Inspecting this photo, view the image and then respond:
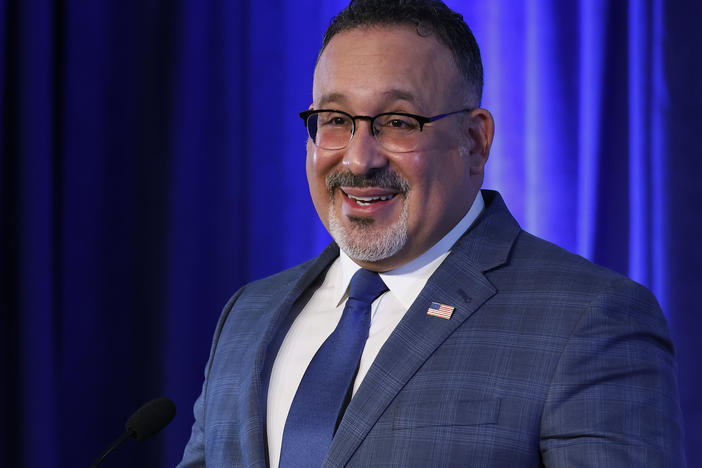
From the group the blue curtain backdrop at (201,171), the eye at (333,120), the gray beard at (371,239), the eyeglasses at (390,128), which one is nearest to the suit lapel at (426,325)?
the gray beard at (371,239)

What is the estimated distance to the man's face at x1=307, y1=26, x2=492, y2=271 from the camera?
5.04ft

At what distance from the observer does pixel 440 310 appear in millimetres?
1456

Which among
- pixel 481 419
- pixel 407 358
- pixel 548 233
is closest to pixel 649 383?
pixel 481 419

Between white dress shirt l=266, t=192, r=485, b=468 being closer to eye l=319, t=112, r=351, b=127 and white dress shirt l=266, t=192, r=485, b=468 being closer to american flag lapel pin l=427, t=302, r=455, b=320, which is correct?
american flag lapel pin l=427, t=302, r=455, b=320

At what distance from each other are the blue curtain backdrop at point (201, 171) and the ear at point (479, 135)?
801mm

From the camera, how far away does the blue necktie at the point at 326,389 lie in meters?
1.43

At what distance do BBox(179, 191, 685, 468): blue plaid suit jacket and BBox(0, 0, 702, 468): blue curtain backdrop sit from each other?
0.92m

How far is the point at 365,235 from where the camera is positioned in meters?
1.58

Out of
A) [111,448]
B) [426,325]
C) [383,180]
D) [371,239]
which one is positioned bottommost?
[111,448]

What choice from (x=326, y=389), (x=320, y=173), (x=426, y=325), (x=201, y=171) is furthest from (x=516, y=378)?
(x=201, y=171)

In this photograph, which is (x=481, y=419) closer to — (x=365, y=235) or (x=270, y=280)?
(x=365, y=235)

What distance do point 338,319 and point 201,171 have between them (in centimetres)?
120

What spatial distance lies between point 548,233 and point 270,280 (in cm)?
92

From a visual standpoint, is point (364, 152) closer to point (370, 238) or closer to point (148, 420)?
point (370, 238)
